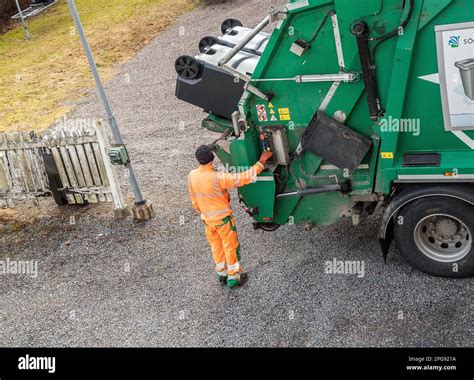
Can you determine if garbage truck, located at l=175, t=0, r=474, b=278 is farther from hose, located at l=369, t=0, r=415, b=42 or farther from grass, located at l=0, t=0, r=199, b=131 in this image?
grass, located at l=0, t=0, r=199, b=131

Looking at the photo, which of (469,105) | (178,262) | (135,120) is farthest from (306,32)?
(135,120)

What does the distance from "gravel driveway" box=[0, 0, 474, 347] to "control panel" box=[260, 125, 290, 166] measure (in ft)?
3.56

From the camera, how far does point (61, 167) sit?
8477 millimetres

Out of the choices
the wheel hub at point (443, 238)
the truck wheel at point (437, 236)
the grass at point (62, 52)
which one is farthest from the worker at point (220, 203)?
the grass at point (62, 52)

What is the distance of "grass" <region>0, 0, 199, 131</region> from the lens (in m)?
13.6

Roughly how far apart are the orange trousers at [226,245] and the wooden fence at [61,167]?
2363 mm

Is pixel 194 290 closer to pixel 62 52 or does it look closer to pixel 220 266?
pixel 220 266

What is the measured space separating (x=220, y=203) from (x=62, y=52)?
12032mm

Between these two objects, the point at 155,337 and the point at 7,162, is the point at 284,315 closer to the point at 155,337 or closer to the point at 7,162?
the point at 155,337

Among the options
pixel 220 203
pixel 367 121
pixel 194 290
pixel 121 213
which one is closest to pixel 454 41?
pixel 367 121

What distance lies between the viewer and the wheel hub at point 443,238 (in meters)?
5.74

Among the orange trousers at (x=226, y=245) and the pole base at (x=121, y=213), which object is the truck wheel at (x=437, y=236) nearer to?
the orange trousers at (x=226, y=245)

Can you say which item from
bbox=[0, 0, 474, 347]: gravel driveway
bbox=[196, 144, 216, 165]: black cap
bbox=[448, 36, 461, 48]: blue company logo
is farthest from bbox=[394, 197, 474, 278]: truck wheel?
bbox=[196, 144, 216, 165]: black cap

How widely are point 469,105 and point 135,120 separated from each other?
24.7ft
